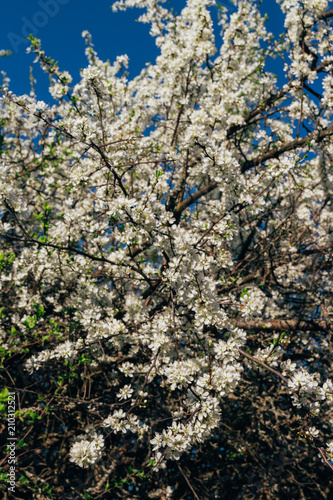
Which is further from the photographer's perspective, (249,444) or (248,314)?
(249,444)

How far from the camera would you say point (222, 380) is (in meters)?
→ 3.10

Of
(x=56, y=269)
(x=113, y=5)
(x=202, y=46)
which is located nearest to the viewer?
(x=56, y=269)

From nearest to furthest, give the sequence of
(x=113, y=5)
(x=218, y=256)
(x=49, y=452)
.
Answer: (x=218, y=256) < (x=49, y=452) < (x=113, y=5)

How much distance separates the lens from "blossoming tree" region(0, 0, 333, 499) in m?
3.46

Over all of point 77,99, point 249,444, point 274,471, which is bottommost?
point 274,471

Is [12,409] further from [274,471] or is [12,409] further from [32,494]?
[274,471]

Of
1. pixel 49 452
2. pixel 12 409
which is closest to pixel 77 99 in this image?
pixel 12 409

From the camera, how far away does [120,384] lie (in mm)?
4918

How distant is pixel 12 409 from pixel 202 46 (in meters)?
5.96

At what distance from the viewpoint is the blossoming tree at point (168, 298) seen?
136 inches

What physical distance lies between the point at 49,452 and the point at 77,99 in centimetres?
538

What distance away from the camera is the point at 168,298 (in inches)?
166

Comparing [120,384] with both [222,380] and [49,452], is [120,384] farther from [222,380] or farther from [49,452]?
[222,380]

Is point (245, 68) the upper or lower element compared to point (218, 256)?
upper
